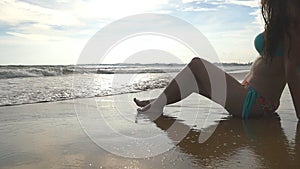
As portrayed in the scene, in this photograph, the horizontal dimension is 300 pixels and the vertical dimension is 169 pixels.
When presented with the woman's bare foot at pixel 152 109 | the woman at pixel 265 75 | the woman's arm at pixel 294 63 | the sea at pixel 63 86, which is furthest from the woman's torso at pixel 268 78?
the sea at pixel 63 86

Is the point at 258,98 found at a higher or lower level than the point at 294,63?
lower

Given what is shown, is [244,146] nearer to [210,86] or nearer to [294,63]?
[294,63]

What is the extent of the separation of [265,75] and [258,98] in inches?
7.7

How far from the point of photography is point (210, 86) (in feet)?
9.41

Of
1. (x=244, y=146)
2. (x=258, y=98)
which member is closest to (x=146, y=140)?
(x=244, y=146)

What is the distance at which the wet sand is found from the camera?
1551 mm

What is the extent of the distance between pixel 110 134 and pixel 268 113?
1.43 metres

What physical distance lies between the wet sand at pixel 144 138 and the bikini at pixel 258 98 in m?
0.10

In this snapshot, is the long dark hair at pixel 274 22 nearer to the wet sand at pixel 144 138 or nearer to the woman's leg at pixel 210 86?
the woman's leg at pixel 210 86

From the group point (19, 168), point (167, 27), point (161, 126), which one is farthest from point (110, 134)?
point (167, 27)

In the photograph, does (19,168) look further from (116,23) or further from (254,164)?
(116,23)

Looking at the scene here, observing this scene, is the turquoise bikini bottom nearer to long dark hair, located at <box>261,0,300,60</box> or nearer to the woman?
the woman

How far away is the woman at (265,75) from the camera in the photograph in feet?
7.52

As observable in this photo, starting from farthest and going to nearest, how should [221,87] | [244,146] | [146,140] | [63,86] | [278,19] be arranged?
[63,86] < [221,87] < [278,19] < [146,140] < [244,146]
